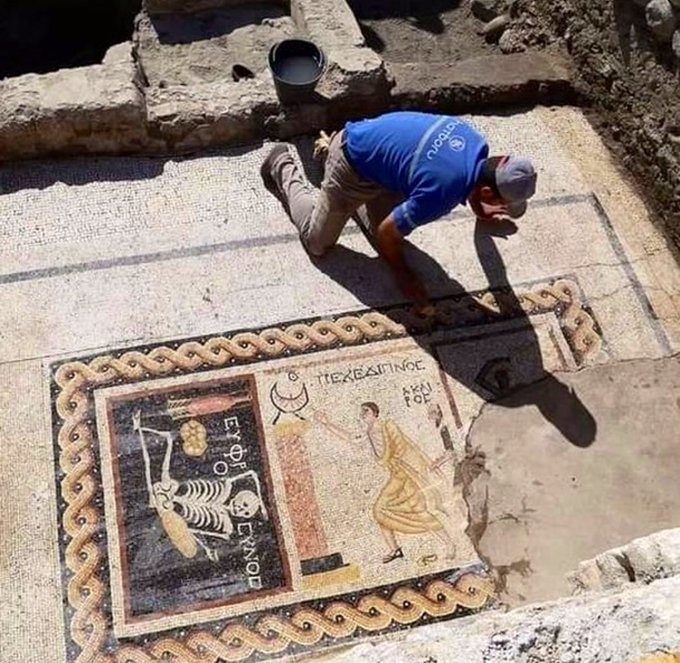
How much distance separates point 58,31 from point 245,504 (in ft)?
13.3

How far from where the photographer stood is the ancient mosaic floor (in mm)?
3541

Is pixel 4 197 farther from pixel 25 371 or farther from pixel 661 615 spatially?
pixel 661 615

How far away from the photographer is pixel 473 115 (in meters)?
5.10

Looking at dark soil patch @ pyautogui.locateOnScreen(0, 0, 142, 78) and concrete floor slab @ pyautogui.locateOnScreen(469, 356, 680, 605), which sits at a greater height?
dark soil patch @ pyautogui.locateOnScreen(0, 0, 142, 78)

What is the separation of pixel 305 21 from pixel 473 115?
40.3 inches

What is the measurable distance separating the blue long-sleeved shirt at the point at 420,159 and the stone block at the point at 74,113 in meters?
1.23

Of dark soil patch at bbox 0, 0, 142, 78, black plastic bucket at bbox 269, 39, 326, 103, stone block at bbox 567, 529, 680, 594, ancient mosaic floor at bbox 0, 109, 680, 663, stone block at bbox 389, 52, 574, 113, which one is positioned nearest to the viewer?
stone block at bbox 567, 529, 680, 594

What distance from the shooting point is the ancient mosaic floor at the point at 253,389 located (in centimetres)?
354

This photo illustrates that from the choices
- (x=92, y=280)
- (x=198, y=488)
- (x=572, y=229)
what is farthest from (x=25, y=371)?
(x=572, y=229)

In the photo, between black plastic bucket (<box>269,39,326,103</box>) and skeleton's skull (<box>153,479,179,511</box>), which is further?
black plastic bucket (<box>269,39,326,103</box>)

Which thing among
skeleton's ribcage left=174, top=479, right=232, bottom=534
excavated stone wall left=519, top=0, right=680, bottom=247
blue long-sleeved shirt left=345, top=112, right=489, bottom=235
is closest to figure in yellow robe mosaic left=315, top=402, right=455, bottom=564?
skeleton's ribcage left=174, top=479, right=232, bottom=534

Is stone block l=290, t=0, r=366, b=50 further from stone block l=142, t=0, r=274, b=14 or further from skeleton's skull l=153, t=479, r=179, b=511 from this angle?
skeleton's skull l=153, t=479, r=179, b=511

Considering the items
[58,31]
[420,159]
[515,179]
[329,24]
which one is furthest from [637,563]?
[58,31]

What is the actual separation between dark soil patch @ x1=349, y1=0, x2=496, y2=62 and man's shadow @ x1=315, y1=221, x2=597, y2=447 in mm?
1776
